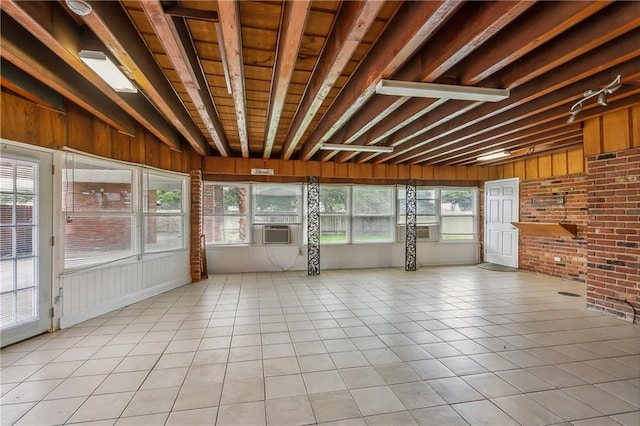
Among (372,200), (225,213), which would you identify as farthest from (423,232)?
(225,213)

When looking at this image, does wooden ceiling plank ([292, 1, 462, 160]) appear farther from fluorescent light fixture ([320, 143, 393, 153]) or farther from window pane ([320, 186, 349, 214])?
window pane ([320, 186, 349, 214])

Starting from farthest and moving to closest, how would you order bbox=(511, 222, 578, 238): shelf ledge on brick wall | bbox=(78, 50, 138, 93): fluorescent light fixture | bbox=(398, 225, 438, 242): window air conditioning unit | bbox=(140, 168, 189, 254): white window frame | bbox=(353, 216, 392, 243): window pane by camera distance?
1. bbox=(398, 225, 438, 242): window air conditioning unit
2. bbox=(353, 216, 392, 243): window pane
3. bbox=(511, 222, 578, 238): shelf ledge on brick wall
4. bbox=(140, 168, 189, 254): white window frame
5. bbox=(78, 50, 138, 93): fluorescent light fixture

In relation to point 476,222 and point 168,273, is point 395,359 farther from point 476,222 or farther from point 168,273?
point 476,222

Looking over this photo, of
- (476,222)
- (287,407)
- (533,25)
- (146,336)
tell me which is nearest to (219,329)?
(146,336)

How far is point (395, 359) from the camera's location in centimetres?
283

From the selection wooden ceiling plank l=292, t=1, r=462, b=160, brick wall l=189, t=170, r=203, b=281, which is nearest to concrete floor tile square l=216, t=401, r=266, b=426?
wooden ceiling plank l=292, t=1, r=462, b=160

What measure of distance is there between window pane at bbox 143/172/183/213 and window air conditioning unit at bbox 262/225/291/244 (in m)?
1.94

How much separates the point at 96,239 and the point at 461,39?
15.4ft

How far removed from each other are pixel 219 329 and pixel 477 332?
295 centimetres

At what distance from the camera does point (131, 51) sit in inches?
88.8

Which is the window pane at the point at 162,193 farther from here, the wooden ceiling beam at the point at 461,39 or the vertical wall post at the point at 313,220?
the wooden ceiling beam at the point at 461,39

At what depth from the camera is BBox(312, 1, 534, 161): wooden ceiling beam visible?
71.2 inches

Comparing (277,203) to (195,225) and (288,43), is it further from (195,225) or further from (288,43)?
(288,43)

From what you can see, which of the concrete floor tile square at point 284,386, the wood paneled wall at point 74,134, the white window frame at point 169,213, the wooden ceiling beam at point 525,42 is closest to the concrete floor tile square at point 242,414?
the concrete floor tile square at point 284,386
